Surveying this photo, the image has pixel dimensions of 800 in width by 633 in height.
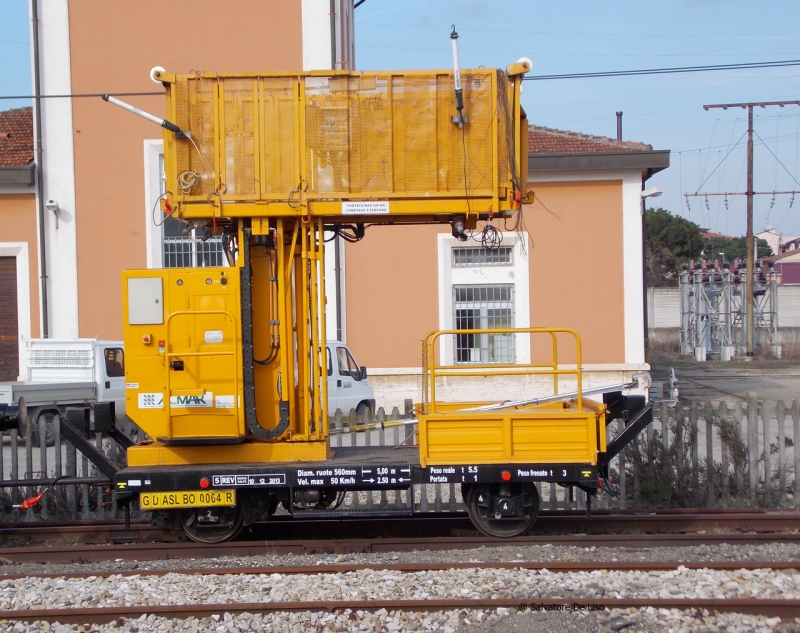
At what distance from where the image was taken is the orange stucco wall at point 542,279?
19578 millimetres

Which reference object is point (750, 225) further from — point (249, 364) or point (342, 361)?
point (249, 364)

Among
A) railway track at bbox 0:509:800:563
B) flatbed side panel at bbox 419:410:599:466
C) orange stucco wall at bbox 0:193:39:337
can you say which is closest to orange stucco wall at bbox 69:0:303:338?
orange stucco wall at bbox 0:193:39:337

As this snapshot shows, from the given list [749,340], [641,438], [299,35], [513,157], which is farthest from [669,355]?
[513,157]

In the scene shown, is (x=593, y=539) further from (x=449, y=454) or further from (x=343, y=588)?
(x=343, y=588)

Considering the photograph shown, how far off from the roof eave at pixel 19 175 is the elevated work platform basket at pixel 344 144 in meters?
13.6

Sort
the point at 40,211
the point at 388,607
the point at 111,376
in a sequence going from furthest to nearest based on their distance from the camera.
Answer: the point at 40,211 < the point at 111,376 < the point at 388,607

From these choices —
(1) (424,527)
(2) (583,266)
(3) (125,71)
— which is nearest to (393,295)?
(2) (583,266)

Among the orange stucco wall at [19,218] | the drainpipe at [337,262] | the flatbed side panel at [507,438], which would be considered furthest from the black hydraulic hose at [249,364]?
the orange stucco wall at [19,218]

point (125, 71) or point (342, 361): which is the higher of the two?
point (125, 71)

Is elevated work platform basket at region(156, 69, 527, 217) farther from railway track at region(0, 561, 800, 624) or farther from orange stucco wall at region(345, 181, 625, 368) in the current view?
orange stucco wall at region(345, 181, 625, 368)

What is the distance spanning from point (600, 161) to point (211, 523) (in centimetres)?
1487

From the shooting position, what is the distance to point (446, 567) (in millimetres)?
6527

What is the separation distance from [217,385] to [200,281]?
957 millimetres

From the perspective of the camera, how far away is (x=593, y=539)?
751 centimetres
